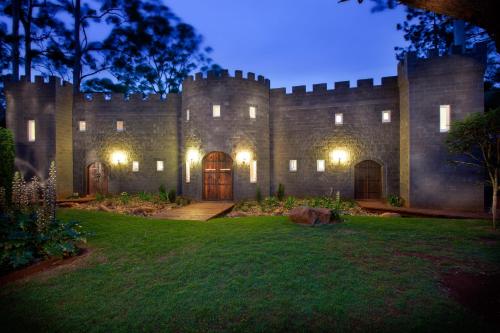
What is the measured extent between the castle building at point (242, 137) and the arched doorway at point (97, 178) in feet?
0.21

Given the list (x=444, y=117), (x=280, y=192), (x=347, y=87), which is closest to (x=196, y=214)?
(x=280, y=192)

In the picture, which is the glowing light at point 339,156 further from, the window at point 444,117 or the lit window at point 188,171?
the lit window at point 188,171

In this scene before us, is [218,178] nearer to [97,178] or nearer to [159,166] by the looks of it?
[159,166]

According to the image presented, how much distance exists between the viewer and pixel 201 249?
19.0 feet

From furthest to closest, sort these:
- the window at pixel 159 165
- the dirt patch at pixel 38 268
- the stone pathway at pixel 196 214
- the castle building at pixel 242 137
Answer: the window at pixel 159 165 → the castle building at pixel 242 137 → the stone pathway at pixel 196 214 → the dirt patch at pixel 38 268

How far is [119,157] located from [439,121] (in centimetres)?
1720

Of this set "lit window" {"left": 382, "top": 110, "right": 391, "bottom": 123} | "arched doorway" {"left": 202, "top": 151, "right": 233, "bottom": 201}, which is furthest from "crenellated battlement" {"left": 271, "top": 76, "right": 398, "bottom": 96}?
"arched doorway" {"left": 202, "top": 151, "right": 233, "bottom": 201}

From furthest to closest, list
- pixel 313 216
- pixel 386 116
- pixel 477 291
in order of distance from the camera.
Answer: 1. pixel 386 116
2. pixel 313 216
3. pixel 477 291

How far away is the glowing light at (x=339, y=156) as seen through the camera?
14.5m

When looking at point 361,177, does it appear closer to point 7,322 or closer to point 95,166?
point 7,322

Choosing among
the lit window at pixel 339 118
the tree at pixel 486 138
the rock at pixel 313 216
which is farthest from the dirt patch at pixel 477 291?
the lit window at pixel 339 118

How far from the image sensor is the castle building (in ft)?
39.2

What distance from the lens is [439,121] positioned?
11.5m

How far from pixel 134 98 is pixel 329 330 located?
660 inches
